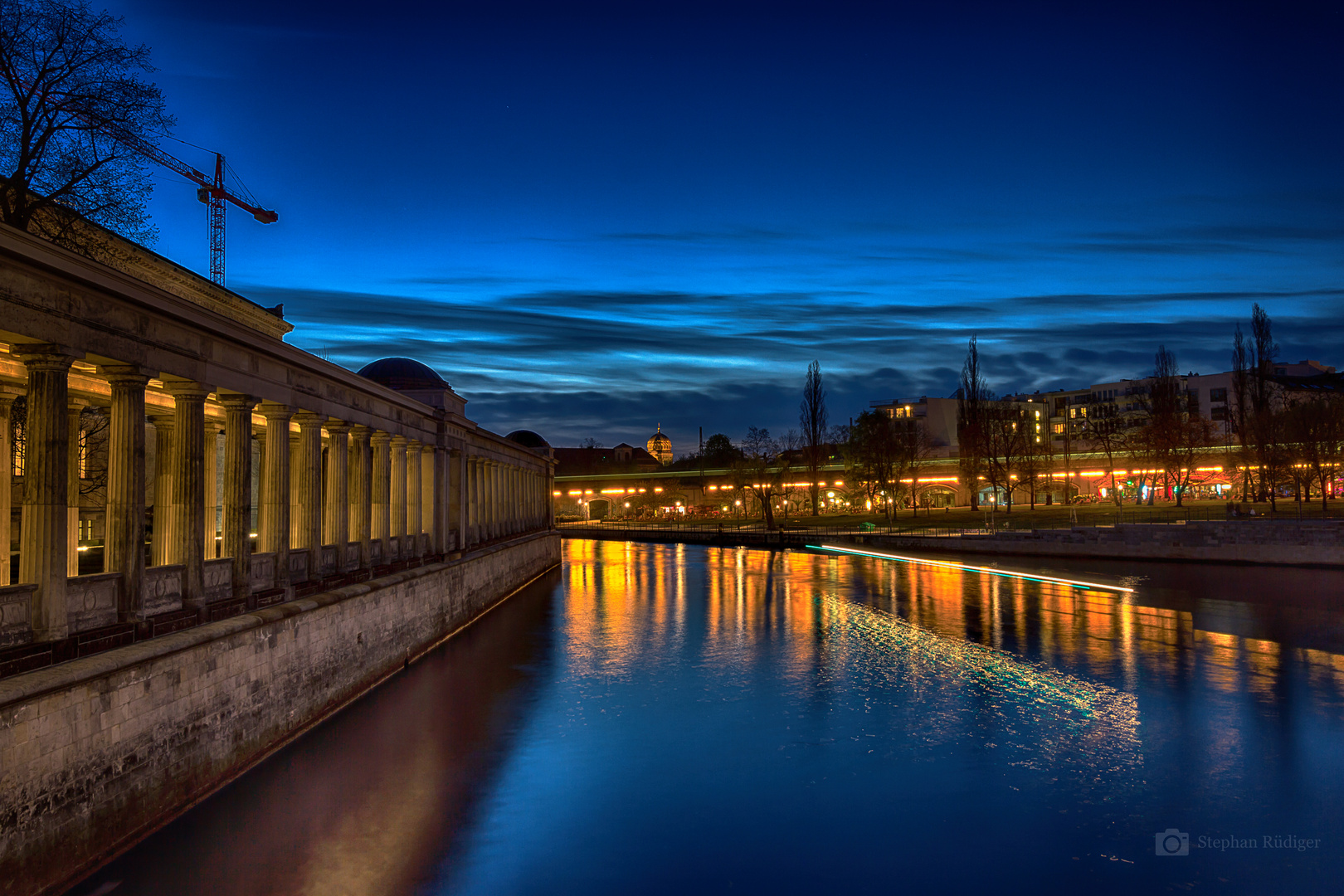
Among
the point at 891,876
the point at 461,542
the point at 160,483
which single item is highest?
the point at 160,483

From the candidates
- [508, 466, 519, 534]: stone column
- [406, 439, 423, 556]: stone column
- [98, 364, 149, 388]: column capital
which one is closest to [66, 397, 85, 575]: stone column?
[98, 364, 149, 388]: column capital

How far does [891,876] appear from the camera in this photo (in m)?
11.6

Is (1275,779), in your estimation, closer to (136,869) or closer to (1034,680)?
(1034,680)

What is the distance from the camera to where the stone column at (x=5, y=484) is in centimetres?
1441

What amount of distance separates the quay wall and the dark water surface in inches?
819

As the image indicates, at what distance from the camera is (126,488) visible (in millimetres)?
13469

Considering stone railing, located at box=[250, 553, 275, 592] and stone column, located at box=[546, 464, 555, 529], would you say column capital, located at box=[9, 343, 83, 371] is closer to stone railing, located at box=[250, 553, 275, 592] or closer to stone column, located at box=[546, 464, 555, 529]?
stone railing, located at box=[250, 553, 275, 592]

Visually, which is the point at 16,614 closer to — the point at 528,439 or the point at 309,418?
the point at 309,418

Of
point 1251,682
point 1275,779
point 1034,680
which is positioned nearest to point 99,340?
point 1275,779

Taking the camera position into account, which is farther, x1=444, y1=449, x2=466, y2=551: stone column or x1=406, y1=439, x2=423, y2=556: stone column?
x1=444, y1=449, x2=466, y2=551: stone column

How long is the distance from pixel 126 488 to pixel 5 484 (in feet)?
10.8

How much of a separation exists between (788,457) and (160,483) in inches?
3893

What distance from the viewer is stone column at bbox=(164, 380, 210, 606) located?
1489cm

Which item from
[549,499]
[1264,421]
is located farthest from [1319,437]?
[549,499]
